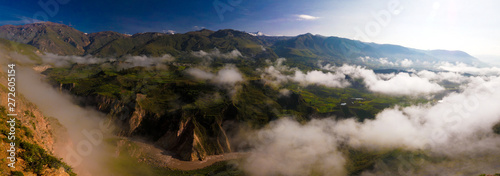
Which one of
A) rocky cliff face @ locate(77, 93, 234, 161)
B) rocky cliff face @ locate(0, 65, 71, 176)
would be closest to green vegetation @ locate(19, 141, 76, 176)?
rocky cliff face @ locate(0, 65, 71, 176)

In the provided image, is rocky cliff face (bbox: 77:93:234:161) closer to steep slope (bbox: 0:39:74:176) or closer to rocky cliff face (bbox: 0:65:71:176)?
rocky cliff face (bbox: 0:65:71:176)

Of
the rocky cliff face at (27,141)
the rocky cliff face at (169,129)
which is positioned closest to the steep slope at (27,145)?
the rocky cliff face at (27,141)

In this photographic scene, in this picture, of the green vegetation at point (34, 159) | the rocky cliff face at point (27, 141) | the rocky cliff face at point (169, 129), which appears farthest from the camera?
the rocky cliff face at point (169, 129)

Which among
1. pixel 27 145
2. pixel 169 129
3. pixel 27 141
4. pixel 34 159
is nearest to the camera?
pixel 34 159

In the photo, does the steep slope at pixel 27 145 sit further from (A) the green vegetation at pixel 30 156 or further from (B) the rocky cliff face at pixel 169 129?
(B) the rocky cliff face at pixel 169 129

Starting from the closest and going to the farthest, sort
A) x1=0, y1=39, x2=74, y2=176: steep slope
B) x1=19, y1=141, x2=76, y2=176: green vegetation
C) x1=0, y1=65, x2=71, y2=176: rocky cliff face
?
x1=0, y1=39, x2=74, y2=176: steep slope, x1=0, y1=65, x2=71, y2=176: rocky cliff face, x1=19, y1=141, x2=76, y2=176: green vegetation

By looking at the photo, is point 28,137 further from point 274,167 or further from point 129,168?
point 274,167

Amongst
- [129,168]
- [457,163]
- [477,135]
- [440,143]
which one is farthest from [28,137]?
[477,135]

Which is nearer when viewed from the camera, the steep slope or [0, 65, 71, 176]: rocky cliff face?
the steep slope

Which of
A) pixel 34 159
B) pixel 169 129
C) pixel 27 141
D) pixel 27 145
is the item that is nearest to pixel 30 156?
pixel 34 159

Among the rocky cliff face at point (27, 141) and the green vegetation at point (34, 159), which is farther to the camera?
the green vegetation at point (34, 159)

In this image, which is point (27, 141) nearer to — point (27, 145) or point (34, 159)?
point (27, 145)
